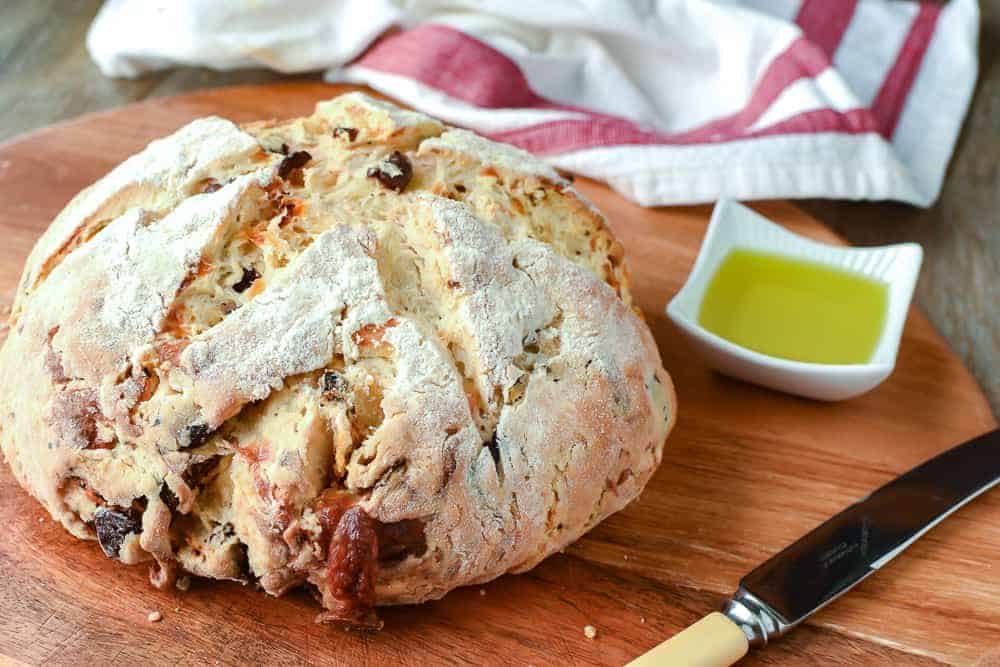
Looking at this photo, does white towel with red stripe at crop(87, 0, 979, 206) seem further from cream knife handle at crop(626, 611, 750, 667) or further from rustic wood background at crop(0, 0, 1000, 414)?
cream knife handle at crop(626, 611, 750, 667)

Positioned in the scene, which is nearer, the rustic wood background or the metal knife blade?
the metal knife blade

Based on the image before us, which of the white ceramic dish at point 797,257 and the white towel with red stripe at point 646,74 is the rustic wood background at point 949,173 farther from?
the white ceramic dish at point 797,257

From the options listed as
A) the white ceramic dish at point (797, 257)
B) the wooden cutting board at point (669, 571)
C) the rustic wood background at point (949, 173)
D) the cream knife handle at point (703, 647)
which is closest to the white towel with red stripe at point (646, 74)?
the rustic wood background at point (949, 173)

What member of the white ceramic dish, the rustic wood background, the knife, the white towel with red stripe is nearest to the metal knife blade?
the knife

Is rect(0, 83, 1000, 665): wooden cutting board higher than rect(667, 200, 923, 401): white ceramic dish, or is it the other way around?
rect(667, 200, 923, 401): white ceramic dish

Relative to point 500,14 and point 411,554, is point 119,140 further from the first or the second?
point 411,554

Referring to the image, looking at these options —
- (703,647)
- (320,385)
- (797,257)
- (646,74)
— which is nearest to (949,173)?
(646,74)

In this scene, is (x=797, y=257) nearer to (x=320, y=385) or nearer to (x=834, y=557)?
(x=834, y=557)
